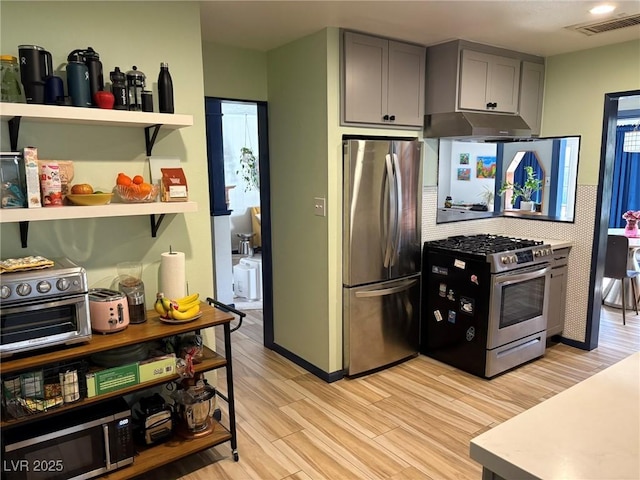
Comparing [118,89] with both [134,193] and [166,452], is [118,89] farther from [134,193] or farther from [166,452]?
[166,452]

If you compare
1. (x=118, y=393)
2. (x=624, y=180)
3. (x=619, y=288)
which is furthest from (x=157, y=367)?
(x=624, y=180)

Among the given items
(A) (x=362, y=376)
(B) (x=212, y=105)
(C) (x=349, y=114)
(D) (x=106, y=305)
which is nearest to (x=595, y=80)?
(C) (x=349, y=114)

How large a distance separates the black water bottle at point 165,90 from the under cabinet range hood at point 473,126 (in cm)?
206

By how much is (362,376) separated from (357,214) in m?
1.25

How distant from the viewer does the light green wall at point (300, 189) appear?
10.5ft

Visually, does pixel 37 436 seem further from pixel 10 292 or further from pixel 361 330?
pixel 361 330

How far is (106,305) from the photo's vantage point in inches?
81.0

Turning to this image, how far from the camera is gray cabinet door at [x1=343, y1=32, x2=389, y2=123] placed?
3.09 m

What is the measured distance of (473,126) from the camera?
11.0ft

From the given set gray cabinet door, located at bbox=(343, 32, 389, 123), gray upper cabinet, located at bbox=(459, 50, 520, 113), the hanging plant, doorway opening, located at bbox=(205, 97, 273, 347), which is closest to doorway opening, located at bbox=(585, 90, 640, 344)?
gray upper cabinet, located at bbox=(459, 50, 520, 113)

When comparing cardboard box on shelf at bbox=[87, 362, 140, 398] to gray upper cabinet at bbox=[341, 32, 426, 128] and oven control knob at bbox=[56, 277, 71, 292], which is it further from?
gray upper cabinet at bbox=[341, 32, 426, 128]

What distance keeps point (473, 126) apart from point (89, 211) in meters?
2.62

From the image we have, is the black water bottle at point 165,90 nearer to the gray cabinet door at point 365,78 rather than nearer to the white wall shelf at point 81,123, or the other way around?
the white wall shelf at point 81,123

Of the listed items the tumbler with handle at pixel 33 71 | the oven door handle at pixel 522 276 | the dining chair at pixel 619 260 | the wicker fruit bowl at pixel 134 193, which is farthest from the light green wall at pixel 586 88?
the tumbler with handle at pixel 33 71
